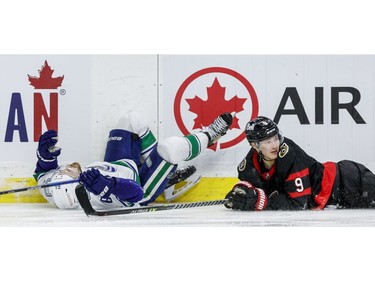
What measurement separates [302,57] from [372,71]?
19.2 inches

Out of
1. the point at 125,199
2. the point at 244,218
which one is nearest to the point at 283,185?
the point at 244,218

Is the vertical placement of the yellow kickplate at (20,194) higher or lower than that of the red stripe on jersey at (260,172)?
lower

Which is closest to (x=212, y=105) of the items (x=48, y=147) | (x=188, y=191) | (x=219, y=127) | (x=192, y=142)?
(x=219, y=127)

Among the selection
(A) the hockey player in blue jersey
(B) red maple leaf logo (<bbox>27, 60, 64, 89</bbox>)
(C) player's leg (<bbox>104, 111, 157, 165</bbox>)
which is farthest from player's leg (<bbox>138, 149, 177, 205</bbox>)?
(B) red maple leaf logo (<bbox>27, 60, 64, 89</bbox>)

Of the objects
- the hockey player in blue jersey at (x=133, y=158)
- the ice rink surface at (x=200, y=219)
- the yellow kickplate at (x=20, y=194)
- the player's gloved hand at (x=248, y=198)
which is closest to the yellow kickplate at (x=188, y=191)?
the yellow kickplate at (x=20, y=194)

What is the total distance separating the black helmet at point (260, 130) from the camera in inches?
187

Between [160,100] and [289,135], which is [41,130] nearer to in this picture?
[160,100]

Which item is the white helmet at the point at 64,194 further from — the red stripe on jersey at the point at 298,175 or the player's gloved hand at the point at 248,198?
the red stripe on jersey at the point at 298,175

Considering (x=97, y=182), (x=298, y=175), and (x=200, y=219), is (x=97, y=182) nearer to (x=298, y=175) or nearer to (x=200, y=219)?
(x=200, y=219)

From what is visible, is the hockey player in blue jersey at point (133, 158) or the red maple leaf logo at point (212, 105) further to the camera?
the red maple leaf logo at point (212, 105)

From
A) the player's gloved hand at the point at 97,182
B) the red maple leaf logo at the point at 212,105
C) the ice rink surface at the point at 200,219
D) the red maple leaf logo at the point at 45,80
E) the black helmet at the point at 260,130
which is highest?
the red maple leaf logo at the point at 45,80

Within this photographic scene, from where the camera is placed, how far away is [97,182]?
4.48 metres

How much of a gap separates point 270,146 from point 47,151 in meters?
1.48

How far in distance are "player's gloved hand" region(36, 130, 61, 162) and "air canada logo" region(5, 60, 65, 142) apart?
29cm
